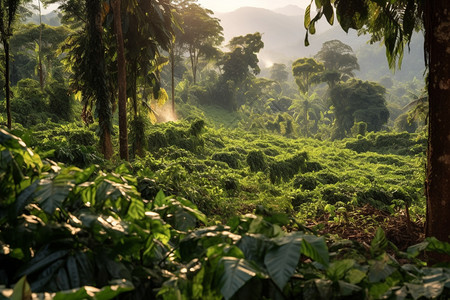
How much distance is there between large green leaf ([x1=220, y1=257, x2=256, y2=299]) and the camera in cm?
88

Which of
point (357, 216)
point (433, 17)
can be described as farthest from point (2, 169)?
point (357, 216)

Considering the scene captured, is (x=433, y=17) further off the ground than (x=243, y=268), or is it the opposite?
(x=433, y=17)

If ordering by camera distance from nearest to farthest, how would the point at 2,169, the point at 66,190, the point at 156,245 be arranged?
the point at 66,190, the point at 2,169, the point at 156,245

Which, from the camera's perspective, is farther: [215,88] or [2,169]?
[215,88]

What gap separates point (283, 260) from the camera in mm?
981

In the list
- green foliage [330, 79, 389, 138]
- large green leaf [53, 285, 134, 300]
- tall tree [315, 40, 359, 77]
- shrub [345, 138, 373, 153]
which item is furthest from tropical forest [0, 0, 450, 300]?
tall tree [315, 40, 359, 77]

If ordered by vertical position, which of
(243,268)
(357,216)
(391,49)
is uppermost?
(391,49)

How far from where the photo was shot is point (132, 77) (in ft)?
34.7

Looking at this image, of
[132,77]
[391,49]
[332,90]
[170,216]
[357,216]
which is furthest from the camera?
[332,90]

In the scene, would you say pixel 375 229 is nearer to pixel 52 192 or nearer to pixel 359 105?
pixel 52 192

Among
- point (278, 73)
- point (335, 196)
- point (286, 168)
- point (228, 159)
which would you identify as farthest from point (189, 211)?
point (278, 73)

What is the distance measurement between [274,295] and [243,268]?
0.15 meters

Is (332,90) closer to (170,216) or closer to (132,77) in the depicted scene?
(132,77)

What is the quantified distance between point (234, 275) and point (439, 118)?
255 cm
